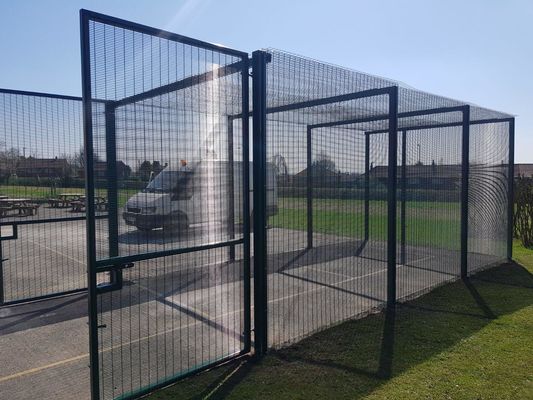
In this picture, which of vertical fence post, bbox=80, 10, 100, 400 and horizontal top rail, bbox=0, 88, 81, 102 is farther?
horizontal top rail, bbox=0, 88, 81, 102

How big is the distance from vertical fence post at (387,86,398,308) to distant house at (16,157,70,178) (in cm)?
454

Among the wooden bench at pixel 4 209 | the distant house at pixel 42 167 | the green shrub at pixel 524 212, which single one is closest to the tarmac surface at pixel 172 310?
the wooden bench at pixel 4 209

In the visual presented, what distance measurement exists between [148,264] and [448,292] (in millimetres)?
4754

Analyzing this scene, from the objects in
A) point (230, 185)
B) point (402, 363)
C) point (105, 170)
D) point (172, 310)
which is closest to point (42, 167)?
point (172, 310)

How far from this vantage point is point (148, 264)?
3656mm

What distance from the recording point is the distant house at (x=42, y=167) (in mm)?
6082

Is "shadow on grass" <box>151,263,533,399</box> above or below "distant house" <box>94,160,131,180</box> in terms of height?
below

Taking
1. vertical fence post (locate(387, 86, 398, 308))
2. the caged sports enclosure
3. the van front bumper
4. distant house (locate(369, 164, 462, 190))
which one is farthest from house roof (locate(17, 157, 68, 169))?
distant house (locate(369, 164, 462, 190))

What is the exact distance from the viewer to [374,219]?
590cm

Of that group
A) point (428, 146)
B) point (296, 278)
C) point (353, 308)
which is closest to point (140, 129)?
point (353, 308)

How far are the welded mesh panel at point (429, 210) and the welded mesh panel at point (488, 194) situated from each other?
17.6 inches

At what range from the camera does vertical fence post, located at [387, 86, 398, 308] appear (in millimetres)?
5441

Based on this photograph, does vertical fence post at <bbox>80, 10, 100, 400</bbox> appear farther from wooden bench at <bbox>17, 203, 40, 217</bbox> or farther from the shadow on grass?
wooden bench at <bbox>17, 203, 40, 217</bbox>

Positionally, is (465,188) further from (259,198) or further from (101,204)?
(101,204)
